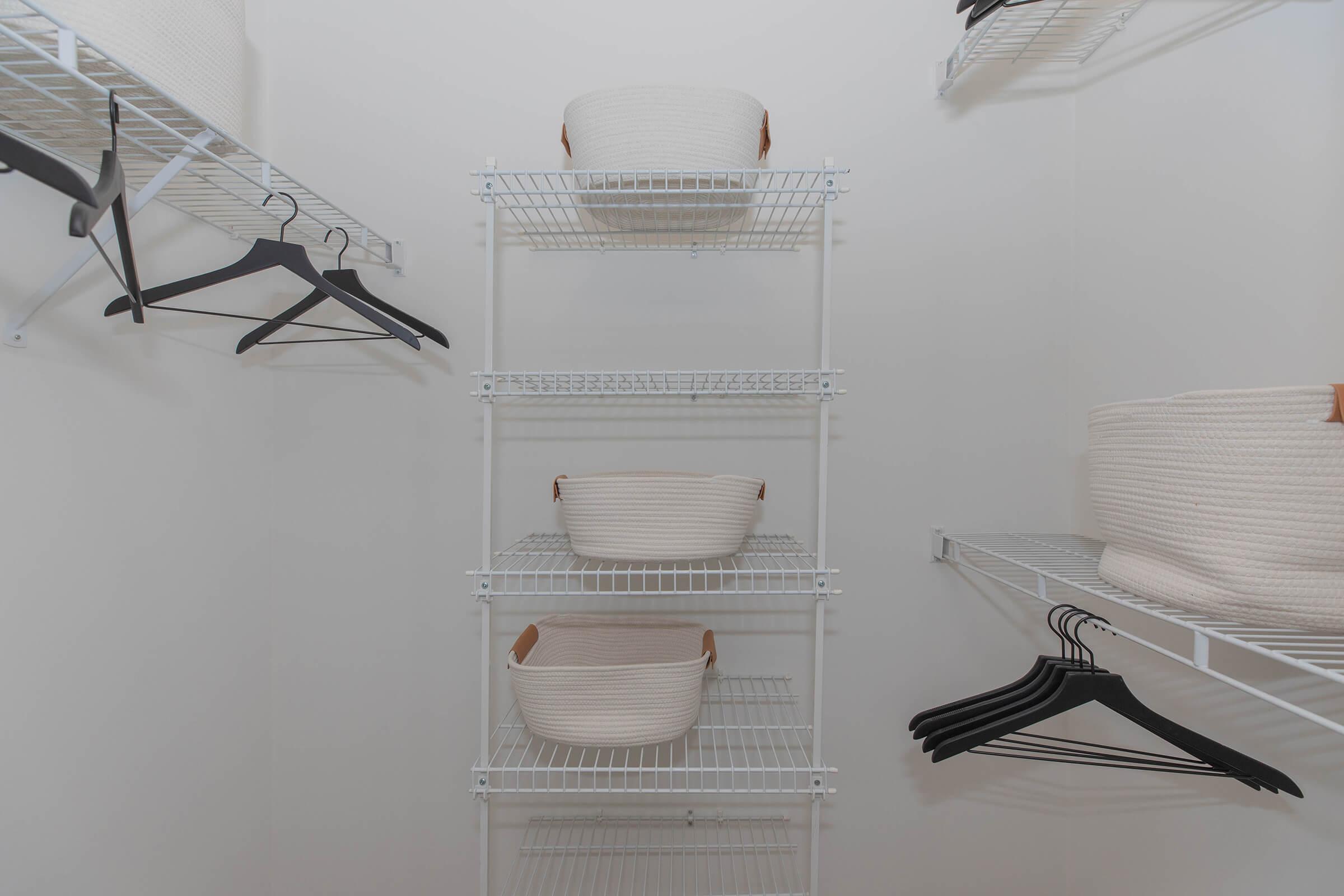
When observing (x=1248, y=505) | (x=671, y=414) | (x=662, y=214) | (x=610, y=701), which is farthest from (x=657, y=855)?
(x=662, y=214)

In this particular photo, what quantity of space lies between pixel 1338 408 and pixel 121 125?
5.37 feet

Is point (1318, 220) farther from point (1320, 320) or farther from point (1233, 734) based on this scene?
point (1233, 734)

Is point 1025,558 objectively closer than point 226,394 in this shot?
Yes

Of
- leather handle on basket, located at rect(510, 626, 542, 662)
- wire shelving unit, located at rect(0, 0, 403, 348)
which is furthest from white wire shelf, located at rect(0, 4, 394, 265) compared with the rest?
leather handle on basket, located at rect(510, 626, 542, 662)

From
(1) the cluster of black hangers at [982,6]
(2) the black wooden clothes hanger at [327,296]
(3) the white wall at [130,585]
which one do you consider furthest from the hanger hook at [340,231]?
(1) the cluster of black hangers at [982,6]

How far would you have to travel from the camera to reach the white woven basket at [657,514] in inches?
47.7

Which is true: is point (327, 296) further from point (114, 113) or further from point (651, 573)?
point (651, 573)

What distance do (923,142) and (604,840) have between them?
1813 millimetres

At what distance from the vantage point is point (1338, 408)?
0.71m

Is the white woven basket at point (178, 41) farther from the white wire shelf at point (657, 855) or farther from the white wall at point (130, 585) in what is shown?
the white wire shelf at point (657, 855)

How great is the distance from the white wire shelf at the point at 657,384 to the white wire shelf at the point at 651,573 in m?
0.34

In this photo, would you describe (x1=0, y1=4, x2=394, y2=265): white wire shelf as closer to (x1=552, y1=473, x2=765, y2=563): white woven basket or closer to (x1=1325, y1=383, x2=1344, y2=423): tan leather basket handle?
(x1=552, y1=473, x2=765, y2=563): white woven basket

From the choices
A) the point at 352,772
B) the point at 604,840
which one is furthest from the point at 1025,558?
the point at 352,772

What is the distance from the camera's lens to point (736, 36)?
1502mm
